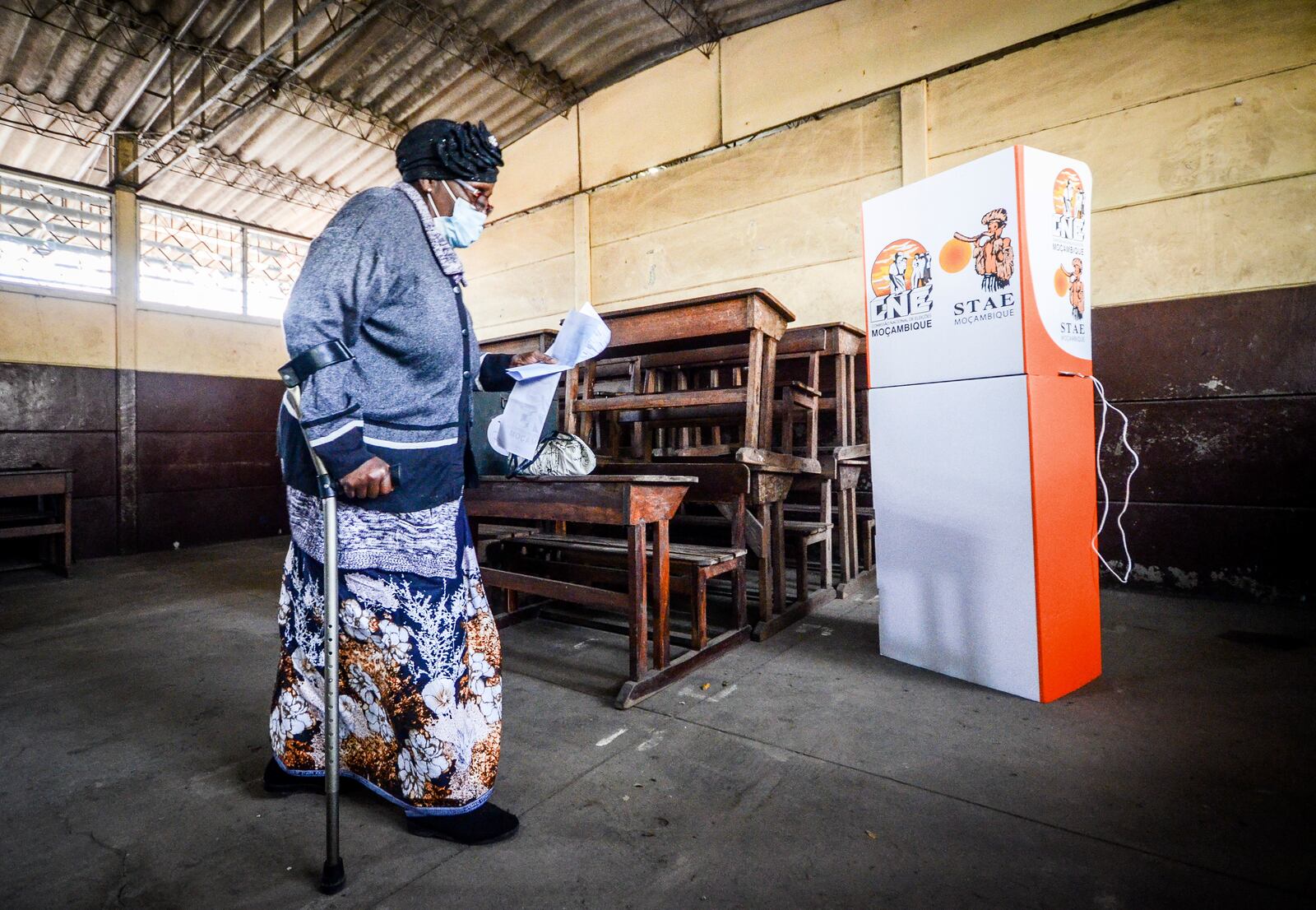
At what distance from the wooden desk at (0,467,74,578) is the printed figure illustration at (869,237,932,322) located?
6544 millimetres

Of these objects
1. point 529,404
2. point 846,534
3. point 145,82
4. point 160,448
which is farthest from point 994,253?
point 160,448

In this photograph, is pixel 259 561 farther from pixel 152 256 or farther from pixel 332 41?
pixel 332 41

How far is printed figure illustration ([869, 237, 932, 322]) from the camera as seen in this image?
7.77 ft

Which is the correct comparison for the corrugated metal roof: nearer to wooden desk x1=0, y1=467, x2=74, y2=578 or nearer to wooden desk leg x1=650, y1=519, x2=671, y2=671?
wooden desk x1=0, y1=467, x2=74, y2=578

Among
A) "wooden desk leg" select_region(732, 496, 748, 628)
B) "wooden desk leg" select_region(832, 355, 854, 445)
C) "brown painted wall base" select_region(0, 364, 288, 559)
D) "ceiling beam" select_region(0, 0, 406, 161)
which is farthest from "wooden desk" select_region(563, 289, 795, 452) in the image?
"brown painted wall base" select_region(0, 364, 288, 559)

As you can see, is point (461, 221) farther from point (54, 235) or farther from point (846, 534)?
point (54, 235)

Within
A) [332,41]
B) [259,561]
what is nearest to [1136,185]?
[332,41]

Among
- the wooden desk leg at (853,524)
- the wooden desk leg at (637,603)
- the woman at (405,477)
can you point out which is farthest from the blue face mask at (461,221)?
A: the wooden desk leg at (853,524)

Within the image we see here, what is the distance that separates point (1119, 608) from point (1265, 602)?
812 millimetres

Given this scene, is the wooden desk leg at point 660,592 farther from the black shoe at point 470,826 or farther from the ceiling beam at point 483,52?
the ceiling beam at point 483,52

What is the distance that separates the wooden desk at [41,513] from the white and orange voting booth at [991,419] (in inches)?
258

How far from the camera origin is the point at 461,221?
1.58 meters

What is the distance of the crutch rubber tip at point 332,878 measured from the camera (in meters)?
1.30

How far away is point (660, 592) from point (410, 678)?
117 centimetres
